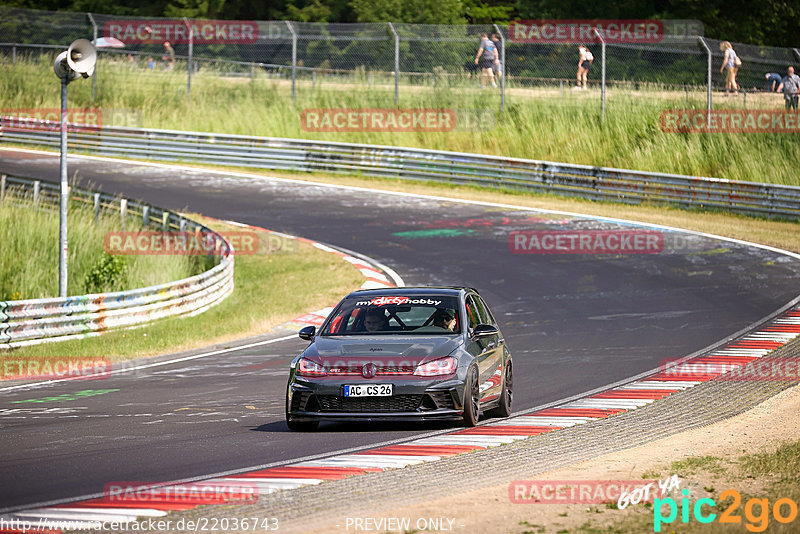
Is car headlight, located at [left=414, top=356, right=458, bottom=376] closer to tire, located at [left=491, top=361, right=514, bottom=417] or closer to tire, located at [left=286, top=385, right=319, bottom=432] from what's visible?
tire, located at [left=286, top=385, right=319, bottom=432]

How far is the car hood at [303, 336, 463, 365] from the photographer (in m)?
10.9

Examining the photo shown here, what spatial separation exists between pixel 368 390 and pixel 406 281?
1262 centimetres

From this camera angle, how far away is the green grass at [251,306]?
1847 centimetres

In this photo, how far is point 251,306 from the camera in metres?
22.5

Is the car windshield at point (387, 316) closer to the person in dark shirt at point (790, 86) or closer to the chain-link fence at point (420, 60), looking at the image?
the chain-link fence at point (420, 60)

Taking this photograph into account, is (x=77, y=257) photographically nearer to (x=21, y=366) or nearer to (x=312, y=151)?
(x=21, y=366)

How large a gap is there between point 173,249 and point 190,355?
360 inches

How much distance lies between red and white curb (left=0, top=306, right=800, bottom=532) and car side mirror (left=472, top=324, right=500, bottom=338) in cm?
88

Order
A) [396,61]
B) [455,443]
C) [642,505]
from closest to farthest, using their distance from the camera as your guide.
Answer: [642,505]
[455,443]
[396,61]

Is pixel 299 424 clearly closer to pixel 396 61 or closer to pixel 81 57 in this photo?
pixel 81 57

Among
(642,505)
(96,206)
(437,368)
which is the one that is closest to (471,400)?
(437,368)

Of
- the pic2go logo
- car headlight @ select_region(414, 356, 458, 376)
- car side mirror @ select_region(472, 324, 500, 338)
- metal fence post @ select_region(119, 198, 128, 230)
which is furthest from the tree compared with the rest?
the pic2go logo

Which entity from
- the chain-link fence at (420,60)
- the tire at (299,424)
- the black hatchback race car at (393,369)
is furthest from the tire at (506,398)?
the chain-link fence at (420,60)

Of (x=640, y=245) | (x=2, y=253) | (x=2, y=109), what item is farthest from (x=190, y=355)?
(x=2, y=109)
